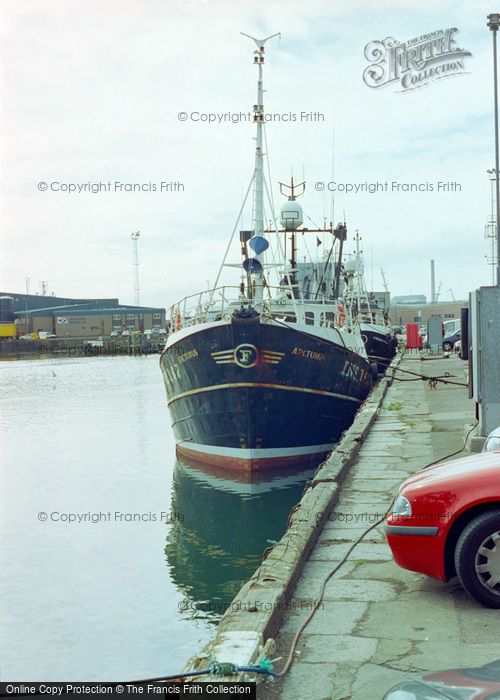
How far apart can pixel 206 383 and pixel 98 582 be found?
7254mm

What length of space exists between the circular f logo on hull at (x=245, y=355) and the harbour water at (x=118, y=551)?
2653 mm

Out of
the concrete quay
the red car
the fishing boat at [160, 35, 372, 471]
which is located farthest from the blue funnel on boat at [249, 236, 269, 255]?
the red car

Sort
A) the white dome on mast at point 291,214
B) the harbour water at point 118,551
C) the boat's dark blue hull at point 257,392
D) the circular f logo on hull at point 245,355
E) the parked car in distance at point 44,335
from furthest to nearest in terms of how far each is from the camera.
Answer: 1. the parked car in distance at point 44,335
2. the white dome on mast at point 291,214
3. the boat's dark blue hull at point 257,392
4. the circular f logo on hull at point 245,355
5. the harbour water at point 118,551

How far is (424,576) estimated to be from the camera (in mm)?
6191

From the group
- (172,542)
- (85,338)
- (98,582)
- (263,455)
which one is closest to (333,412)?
(263,455)

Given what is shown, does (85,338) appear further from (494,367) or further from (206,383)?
(494,367)

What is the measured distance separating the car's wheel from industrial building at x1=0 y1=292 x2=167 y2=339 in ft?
400

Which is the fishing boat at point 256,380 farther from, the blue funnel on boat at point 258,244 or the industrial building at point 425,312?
the industrial building at point 425,312

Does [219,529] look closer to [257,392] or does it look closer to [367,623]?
[257,392]

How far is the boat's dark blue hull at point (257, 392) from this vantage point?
17.8 m

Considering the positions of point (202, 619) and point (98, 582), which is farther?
point (98, 582)

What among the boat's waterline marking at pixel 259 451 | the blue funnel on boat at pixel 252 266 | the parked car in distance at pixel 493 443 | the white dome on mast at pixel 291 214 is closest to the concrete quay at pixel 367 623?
the parked car in distance at pixel 493 443

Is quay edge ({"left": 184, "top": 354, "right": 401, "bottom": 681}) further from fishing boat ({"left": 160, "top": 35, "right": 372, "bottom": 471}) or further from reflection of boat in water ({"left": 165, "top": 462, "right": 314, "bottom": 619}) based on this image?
fishing boat ({"left": 160, "top": 35, "right": 372, "bottom": 471})

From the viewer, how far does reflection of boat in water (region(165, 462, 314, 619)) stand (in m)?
11.4
